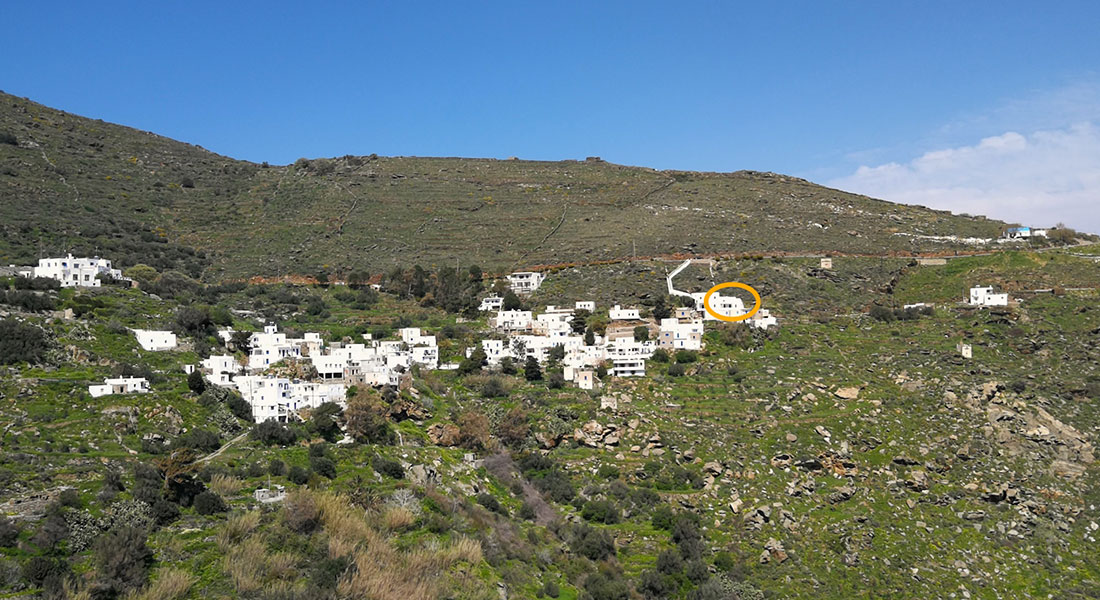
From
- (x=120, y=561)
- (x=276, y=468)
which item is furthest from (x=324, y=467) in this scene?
(x=120, y=561)

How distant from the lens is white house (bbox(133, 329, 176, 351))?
146 feet

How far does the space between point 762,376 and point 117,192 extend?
58.8 m

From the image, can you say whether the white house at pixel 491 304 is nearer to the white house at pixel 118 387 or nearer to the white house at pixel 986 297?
the white house at pixel 118 387

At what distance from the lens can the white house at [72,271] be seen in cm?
4975

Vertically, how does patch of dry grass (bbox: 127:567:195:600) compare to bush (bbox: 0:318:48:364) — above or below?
below

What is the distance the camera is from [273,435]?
121 ft

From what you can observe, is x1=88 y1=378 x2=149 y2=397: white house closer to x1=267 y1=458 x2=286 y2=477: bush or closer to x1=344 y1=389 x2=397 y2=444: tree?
x1=267 y1=458 x2=286 y2=477: bush

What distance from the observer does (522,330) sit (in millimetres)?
55719

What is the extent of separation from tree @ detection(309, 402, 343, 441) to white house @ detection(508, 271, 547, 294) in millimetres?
25218

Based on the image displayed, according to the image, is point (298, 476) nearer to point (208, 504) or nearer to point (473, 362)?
point (208, 504)

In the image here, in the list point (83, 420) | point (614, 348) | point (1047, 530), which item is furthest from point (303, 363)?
point (1047, 530)

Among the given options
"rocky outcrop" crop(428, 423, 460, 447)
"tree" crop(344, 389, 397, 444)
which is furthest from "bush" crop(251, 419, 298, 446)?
"rocky outcrop" crop(428, 423, 460, 447)

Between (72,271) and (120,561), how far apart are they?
3040 centimetres

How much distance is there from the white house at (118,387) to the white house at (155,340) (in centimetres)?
634
